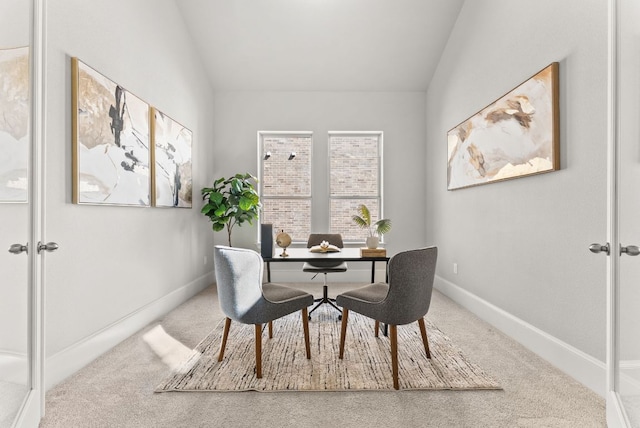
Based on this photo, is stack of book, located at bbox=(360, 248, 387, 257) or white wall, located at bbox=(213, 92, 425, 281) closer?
stack of book, located at bbox=(360, 248, 387, 257)

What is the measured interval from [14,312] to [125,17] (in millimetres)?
2582

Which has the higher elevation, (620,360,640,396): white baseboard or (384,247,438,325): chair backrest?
(384,247,438,325): chair backrest

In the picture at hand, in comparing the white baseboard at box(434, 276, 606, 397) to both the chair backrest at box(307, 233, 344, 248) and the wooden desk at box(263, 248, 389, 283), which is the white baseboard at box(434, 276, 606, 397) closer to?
the wooden desk at box(263, 248, 389, 283)

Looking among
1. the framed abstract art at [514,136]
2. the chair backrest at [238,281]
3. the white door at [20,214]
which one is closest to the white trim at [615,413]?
the framed abstract art at [514,136]

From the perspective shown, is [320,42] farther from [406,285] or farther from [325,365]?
[325,365]

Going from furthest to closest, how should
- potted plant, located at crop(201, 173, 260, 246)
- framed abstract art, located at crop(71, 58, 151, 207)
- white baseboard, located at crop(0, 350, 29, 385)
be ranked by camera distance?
potted plant, located at crop(201, 173, 260, 246) < framed abstract art, located at crop(71, 58, 151, 207) < white baseboard, located at crop(0, 350, 29, 385)

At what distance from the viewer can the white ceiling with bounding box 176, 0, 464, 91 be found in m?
4.14

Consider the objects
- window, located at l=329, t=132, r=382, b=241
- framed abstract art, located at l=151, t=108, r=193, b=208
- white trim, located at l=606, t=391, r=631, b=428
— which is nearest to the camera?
white trim, located at l=606, t=391, r=631, b=428

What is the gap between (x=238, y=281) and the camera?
2.22m

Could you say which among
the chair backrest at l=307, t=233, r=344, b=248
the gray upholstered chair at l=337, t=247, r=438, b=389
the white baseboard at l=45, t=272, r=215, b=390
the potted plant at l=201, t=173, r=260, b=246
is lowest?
the white baseboard at l=45, t=272, r=215, b=390

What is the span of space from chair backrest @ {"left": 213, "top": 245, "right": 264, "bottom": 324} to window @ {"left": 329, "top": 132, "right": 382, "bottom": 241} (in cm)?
322

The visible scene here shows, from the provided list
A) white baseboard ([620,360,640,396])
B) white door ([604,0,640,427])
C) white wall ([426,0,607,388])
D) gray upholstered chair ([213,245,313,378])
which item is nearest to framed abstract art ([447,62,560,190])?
white wall ([426,0,607,388])

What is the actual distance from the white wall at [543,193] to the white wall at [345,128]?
1.17 metres

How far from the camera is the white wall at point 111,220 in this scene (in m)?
2.26
